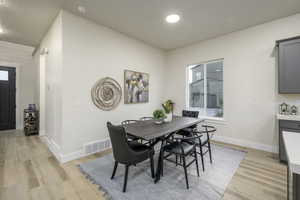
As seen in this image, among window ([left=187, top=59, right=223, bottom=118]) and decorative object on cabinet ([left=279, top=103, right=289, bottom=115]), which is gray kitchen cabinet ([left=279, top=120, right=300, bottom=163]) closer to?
decorative object on cabinet ([left=279, top=103, right=289, bottom=115])

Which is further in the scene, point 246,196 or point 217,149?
point 217,149

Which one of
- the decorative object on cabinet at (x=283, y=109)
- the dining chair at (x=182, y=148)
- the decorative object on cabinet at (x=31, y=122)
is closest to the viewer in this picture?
the dining chair at (x=182, y=148)

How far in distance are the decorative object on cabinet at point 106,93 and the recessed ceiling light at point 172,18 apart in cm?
186

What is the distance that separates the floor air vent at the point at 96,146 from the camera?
280cm

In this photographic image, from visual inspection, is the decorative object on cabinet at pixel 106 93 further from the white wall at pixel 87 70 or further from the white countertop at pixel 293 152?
the white countertop at pixel 293 152

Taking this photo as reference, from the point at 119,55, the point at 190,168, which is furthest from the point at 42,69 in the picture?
the point at 190,168

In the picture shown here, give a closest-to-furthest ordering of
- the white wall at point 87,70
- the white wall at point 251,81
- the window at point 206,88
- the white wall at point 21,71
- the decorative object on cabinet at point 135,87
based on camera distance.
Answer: the white wall at point 87,70 → the white wall at point 251,81 → the decorative object on cabinet at point 135,87 → the window at point 206,88 → the white wall at point 21,71

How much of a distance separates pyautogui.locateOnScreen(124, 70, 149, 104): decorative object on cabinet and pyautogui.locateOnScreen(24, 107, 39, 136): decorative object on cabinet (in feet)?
10.2

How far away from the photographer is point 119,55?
11.3 feet

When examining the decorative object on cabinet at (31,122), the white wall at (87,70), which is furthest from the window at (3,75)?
the white wall at (87,70)

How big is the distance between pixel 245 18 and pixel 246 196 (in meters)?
3.26

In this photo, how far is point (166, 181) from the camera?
6.42 feet

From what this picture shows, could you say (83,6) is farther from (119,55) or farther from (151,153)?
(151,153)

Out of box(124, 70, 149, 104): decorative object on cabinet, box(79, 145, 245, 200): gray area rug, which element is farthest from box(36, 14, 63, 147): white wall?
box(124, 70, 149, 104): decorative object on cabinet
